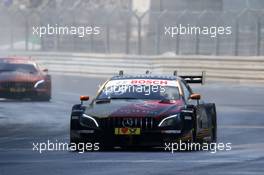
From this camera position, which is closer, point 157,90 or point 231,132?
point 157,90

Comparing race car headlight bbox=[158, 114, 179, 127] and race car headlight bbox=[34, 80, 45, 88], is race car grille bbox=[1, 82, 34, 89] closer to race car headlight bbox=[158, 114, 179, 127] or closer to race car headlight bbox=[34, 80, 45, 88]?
race car headlight bbox=[34, 80, 45, 88]

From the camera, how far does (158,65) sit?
40.7m

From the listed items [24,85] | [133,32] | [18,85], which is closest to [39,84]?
[24,85]

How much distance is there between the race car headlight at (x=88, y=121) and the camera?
16516mm

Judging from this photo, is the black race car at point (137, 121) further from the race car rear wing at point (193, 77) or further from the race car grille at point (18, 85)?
the race car grille at point (18, 85)

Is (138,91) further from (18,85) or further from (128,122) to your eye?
(18,85)

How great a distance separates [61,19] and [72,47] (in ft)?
4.13

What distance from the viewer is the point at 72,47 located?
46.2 meters

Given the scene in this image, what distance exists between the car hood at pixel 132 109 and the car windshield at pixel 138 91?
42 centimetres

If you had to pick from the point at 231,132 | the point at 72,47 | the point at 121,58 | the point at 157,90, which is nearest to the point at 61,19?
the point at 72,47

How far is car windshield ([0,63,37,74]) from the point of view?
1242 inches

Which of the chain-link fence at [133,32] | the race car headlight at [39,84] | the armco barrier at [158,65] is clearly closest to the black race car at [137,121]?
the race car headlight at [39,84]

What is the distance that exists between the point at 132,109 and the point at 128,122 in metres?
0.25

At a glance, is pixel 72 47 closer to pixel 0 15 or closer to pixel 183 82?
pixel 0 15
